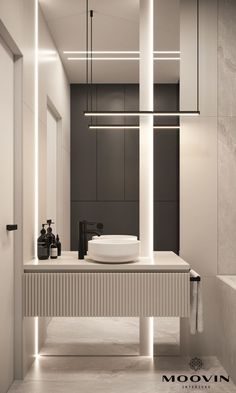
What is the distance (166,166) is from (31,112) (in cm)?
107

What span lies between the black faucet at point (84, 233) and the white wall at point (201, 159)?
64cm

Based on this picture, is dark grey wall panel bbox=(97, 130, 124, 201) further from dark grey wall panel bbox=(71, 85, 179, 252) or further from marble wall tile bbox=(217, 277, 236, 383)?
marble wall tile bbox=(217, 277, 236, 383)

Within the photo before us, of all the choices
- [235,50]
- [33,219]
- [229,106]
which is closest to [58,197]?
[33,219]

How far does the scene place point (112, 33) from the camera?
125 inches

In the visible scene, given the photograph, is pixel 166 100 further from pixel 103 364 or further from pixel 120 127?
pixel 103 364

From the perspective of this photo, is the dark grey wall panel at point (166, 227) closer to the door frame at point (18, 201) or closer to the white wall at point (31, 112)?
the white wall at point (31, 112)

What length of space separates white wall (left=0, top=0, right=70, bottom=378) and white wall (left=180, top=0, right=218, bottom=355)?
34.7 inches

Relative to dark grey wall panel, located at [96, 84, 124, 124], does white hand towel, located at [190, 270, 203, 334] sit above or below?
below

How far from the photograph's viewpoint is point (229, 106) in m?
3.22

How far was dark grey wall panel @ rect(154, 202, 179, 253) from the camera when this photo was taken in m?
3.21

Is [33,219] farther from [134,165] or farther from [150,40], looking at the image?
[150,40]

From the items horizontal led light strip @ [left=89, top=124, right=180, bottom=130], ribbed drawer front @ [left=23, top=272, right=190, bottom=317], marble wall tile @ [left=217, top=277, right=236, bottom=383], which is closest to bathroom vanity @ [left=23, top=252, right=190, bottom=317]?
ribbed drawer front @ [left=23, top=272, right=190, bottom=317]

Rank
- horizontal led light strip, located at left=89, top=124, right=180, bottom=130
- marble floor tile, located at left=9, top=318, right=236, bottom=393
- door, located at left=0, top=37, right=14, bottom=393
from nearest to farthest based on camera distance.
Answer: door, located at left=0, top=37, right=14, bottom=393, marble floor tile, located at left=9, top=318, right=236, bottom=393, horizontal led light strip, located at left=89, top=124, right=180, bottom=130

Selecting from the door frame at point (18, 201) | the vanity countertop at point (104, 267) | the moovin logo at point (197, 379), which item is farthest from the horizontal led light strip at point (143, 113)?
the moovin logo at point (197, 379)
